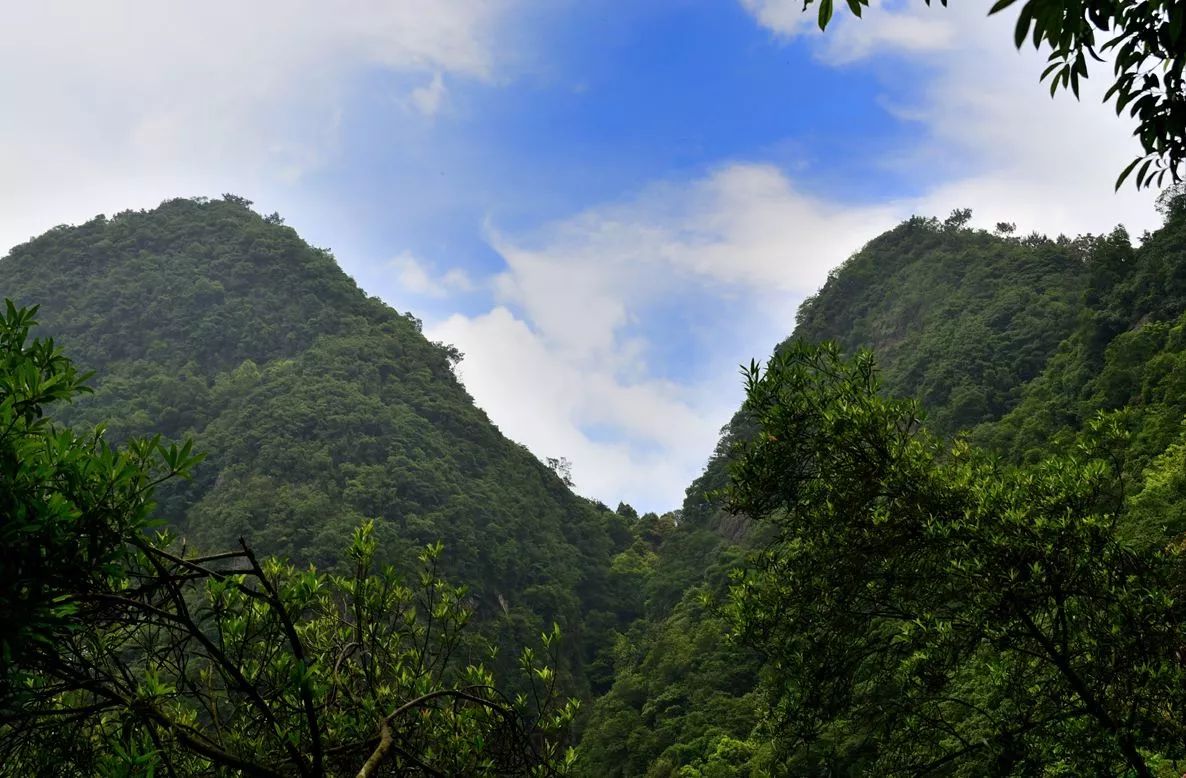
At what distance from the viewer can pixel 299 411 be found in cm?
5566

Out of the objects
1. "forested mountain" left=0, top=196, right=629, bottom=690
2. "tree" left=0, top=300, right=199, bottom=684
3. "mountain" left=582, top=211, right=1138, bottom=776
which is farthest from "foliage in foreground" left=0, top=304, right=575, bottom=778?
"forested mountain" left=0, top=196, right=629, bottom=690

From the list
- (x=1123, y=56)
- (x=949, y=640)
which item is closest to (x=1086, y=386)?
(x=949, y=640)

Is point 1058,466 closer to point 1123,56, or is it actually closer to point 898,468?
point 898,468

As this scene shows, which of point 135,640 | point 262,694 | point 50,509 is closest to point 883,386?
point 262,694

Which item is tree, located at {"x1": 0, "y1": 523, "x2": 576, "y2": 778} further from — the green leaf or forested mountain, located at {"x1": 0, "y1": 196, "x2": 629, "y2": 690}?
forested mountain, located at {"x1": 0, "y1": 196, "x2": 629, "y2": 690}

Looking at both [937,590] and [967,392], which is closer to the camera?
[937,590]

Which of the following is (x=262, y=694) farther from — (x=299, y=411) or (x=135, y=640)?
(x=299, y=411)

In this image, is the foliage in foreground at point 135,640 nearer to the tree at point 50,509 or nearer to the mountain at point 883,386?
the tree at point 50,509

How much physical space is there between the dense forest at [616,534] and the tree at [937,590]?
0.03m

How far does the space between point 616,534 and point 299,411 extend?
110 feet

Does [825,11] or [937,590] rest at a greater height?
[825,11]

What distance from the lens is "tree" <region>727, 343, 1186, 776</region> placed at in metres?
4.65

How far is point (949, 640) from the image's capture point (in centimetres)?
498

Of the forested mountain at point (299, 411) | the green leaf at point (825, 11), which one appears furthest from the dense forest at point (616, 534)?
the green leaf at point (825, 11)
